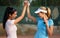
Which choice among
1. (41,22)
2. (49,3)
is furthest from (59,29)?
(41,22)

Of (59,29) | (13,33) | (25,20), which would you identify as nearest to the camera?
(13,33)

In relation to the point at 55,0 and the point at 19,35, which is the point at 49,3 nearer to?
the point at 55,0

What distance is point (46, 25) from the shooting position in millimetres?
3904

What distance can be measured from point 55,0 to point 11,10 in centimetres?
454

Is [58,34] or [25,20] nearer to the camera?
[25,20]

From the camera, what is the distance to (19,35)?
8.12m

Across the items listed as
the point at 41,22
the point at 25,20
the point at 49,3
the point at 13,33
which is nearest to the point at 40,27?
the point at 41,22

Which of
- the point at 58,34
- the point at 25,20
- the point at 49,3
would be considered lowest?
the point at 58,34

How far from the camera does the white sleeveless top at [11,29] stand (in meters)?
3.80

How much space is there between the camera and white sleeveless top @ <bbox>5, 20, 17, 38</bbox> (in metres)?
3.80

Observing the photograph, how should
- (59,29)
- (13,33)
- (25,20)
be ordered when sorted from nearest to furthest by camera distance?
1. (13,33)
2. (25,20)
3. (59,29)

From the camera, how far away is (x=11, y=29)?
3.80 meters

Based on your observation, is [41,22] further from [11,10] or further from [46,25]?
[11,10]

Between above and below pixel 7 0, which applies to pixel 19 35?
below
